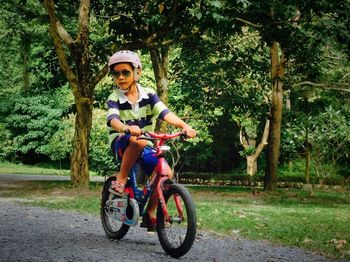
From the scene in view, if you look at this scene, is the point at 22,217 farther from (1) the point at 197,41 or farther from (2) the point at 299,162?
(2) the point at 299,162

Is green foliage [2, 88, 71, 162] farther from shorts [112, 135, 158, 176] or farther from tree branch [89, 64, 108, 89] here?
shorts [112, 135, 158, 176]

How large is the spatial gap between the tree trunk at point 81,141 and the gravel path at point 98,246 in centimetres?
685

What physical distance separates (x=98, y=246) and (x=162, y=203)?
0.98 m

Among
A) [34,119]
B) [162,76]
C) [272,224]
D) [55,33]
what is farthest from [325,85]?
[34,119]

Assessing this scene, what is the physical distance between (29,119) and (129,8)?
28653 mm

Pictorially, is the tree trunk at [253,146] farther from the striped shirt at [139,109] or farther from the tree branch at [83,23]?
the striped shirt at [139,109]

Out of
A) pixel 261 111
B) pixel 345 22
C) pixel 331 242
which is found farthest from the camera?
pixel 261 111

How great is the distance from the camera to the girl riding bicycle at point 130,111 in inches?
238

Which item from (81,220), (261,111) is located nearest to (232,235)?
(81,220)

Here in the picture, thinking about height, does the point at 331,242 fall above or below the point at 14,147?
below

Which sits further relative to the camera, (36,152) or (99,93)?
(36,152)

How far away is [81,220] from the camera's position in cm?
862

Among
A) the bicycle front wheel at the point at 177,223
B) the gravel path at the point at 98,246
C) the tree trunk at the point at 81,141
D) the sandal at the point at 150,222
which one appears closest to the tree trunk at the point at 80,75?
the tree trunk at the point at 81,141

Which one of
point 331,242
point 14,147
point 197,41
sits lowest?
point 331,242
